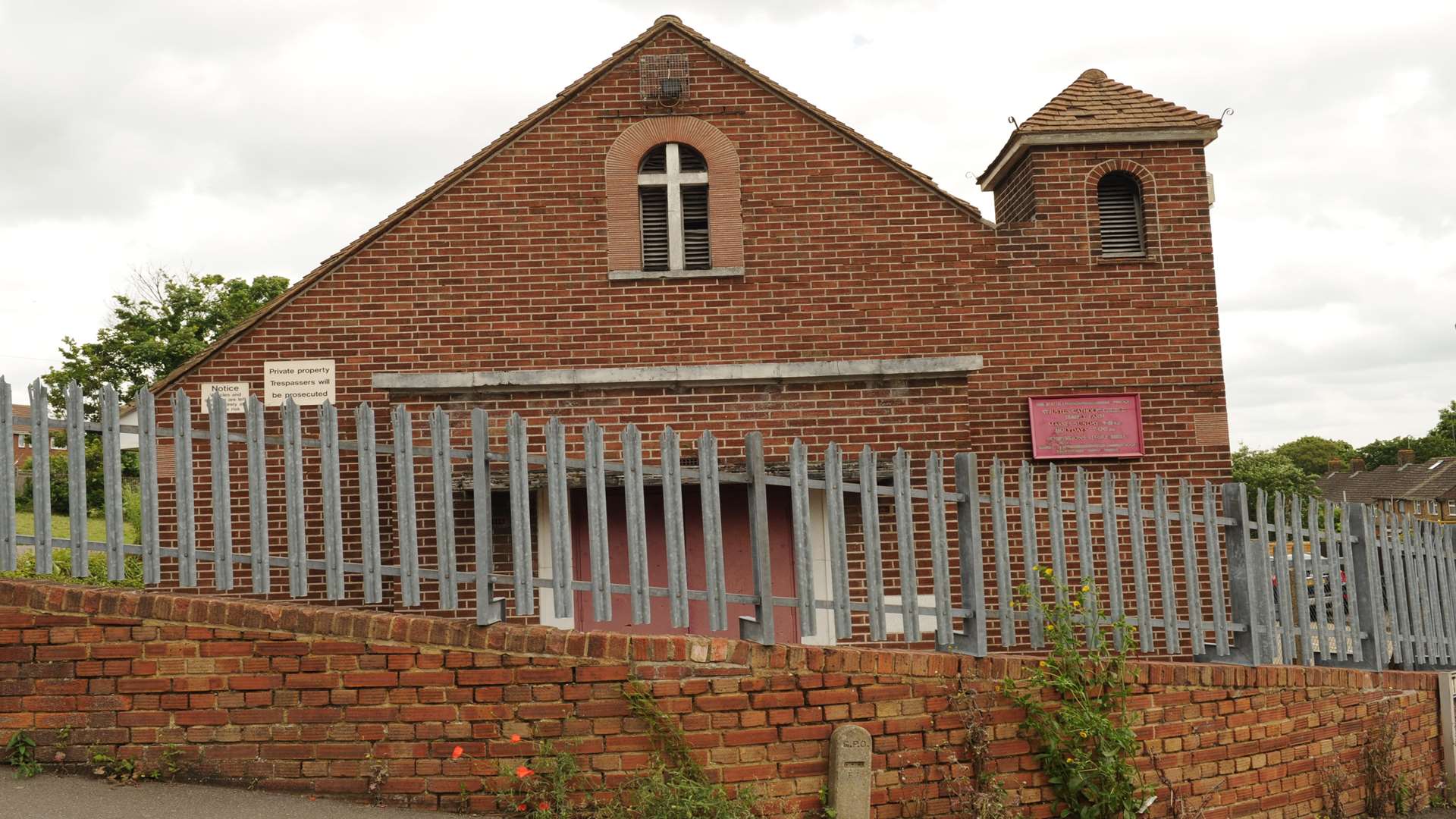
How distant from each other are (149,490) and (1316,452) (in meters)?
104

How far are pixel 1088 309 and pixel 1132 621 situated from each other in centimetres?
388

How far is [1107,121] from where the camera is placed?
1062 cm

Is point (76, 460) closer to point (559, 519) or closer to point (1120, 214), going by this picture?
point (559, 519)

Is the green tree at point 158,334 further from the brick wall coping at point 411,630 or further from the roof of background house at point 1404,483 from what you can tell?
the roof of background house at point 1404,483

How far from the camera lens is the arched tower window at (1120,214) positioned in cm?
1069

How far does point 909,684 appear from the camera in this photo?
6000 mm

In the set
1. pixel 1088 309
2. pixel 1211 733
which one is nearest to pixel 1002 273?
pixel 1088 309

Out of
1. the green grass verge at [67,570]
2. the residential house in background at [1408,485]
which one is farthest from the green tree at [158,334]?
the residential house in background at [1408,485]

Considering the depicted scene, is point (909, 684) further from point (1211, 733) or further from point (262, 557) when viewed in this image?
point (262, 557)

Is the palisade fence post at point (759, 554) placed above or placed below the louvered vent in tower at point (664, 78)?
below

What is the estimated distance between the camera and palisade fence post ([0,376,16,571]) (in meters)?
5.40

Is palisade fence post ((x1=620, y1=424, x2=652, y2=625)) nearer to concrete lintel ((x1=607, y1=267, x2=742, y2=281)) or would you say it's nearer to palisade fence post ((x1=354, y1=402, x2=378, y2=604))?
palisade fence post ((x1=354, y1=402, x2=378, y2=604))

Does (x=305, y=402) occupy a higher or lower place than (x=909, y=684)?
higher

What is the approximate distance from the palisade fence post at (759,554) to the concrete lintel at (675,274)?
445cm
